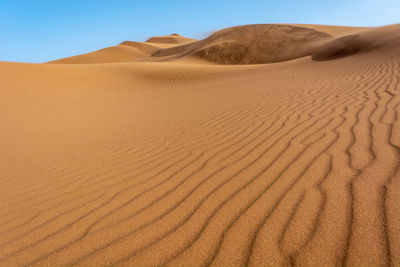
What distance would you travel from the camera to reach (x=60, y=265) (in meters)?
1.57

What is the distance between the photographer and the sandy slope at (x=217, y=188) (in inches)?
61.2

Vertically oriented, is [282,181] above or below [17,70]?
below

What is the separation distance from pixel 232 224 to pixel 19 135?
4845 millimetres

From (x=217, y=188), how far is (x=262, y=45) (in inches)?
1000

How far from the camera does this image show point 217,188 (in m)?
2.22

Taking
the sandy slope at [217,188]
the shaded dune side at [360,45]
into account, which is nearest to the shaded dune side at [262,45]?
the shaded dune side at [360,45]

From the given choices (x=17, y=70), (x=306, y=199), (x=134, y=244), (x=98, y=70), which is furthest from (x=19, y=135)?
(x=98, y=70)

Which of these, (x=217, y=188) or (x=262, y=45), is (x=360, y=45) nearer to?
(x=262, y=45)

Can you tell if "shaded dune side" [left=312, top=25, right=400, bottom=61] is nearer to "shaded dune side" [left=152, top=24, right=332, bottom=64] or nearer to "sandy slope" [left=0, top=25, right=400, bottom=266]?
"shaded dune side" [left=152, top=24, right=332, bottom=64]

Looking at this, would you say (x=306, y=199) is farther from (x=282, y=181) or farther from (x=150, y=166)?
(x=150, y=166)

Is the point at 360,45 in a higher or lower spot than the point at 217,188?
higher

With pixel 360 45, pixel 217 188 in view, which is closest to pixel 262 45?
pixel 360 45

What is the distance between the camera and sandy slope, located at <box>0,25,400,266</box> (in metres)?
1.55

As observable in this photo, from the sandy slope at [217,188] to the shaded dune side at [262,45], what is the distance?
19333 millimetres
